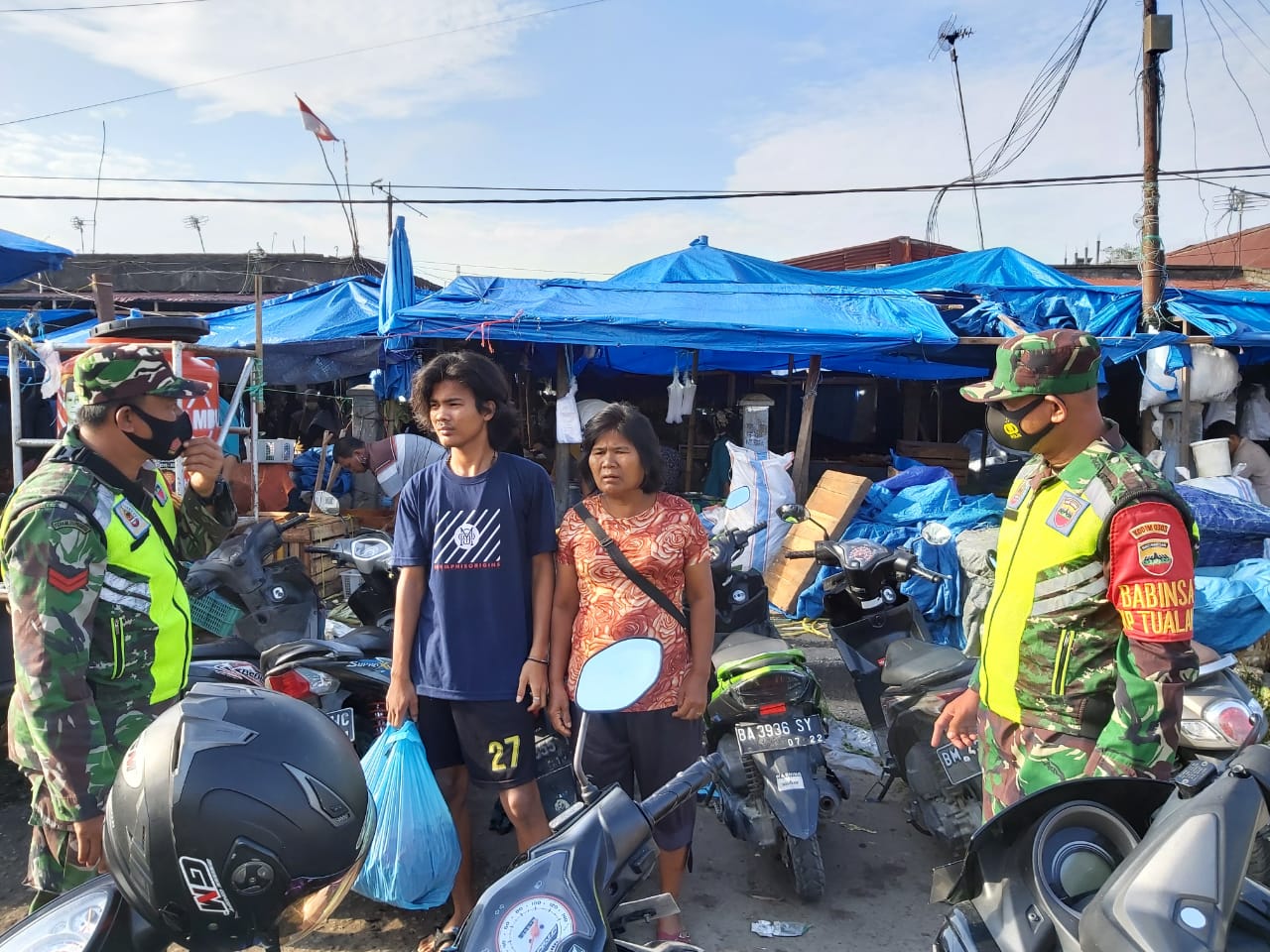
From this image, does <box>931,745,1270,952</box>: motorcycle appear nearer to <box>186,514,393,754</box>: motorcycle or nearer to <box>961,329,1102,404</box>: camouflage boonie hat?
<box>961,329,1102,404</box>: camouflage boonie hat

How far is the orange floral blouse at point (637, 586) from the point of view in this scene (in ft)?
8.34

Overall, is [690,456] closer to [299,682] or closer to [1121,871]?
[299,682]

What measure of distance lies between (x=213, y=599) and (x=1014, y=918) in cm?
386

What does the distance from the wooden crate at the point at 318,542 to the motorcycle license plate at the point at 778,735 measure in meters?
3.93

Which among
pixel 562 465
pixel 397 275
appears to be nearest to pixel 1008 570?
pixel 562 465

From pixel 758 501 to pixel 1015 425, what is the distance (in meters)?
5.08

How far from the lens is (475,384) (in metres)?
2.50

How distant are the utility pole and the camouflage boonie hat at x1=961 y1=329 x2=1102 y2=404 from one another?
781cm

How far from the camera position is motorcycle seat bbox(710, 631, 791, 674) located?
3.13m

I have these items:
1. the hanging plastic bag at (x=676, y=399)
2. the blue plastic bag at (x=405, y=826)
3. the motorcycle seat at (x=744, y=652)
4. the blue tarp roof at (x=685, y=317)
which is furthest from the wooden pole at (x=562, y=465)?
the blue plastic bag at (x=405, y=826)

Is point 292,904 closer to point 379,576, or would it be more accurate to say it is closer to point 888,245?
point 379,576

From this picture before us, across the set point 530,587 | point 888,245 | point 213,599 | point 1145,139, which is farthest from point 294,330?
point 888,245

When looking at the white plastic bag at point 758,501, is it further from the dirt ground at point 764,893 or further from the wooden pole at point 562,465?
the dirt ground at point 764,893

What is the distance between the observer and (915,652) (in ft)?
11.0
